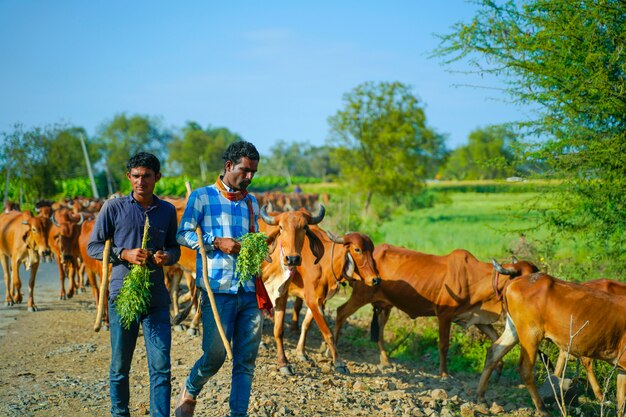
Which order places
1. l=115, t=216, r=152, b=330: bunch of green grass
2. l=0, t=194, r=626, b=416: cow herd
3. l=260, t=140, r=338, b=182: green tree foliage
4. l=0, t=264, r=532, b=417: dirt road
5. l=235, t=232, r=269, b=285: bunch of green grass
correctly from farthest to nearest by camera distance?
l=260, t=140, r=338, b=182: green tree foliage → l=0, t=194, r=626, b=416: cow herd → l=0, t=264, r=532, b=417: dirt road → l=235, t=232, r=269, b=285: bunch of green grass → l=115, t=216, r=152, b=330: bunch of green grass

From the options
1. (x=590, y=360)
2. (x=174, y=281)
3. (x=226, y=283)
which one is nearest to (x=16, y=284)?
(x=174, y=281)

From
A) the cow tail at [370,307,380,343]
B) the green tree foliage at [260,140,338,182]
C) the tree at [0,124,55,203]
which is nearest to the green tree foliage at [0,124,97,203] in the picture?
the tree at [0,124,55,203]

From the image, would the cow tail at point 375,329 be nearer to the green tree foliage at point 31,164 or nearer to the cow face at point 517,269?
the cow face at point 517,269

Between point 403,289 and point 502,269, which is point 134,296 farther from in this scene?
point 403,289

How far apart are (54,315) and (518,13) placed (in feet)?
32.3

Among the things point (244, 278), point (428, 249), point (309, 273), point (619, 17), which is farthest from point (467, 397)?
point (428, 249)

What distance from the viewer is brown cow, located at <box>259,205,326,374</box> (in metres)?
7.15

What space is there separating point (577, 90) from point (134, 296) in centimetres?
802

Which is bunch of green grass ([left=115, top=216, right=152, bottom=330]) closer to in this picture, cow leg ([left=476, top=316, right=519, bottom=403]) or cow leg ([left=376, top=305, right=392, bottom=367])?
cow leg ([left=476, top=316, right=519, bottom=403])

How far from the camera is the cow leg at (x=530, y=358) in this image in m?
7.88

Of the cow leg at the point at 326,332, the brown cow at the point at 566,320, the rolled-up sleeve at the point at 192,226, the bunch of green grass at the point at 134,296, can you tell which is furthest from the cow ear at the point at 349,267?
the bunch of green grass at the point at 134,296

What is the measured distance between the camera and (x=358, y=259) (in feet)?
32.7

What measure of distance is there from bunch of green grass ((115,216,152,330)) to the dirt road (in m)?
1.90

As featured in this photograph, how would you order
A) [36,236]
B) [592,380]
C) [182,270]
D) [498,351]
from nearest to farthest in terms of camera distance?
[498,351] < [592,380] < [182,270] < [36,236]
